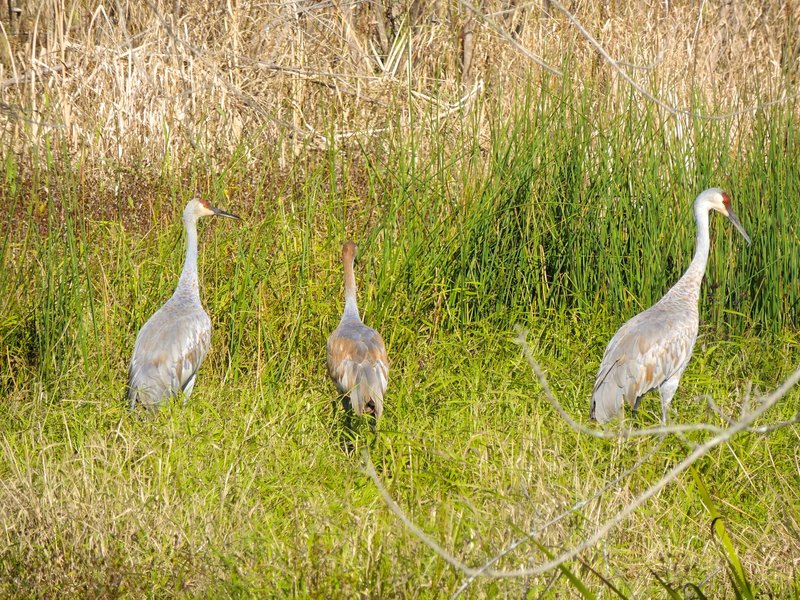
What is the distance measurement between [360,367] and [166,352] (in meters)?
1.02

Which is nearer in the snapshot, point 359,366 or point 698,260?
point 359,366

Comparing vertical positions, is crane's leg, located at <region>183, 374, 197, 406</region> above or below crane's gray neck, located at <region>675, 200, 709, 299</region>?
below

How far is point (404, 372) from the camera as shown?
18.0ft

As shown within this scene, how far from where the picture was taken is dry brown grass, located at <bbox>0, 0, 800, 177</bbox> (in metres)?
7.46

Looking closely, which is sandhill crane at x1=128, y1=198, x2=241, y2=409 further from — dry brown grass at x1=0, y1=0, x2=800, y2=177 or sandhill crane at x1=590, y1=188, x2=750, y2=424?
sandhill crane at x1=590, y1=188, x2=750, y2=424

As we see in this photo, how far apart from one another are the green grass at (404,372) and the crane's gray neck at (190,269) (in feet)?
0.84

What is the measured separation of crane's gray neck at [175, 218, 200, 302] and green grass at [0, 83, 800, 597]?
0.84ft

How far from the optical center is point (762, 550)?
3529 mm

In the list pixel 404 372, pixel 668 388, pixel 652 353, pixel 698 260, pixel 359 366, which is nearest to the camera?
pixel 359 366

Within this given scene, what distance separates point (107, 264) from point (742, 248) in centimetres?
348

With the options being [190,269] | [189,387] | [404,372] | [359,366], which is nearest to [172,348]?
[189,387]

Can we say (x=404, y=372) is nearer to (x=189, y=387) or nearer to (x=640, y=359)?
(x=189, y=387)

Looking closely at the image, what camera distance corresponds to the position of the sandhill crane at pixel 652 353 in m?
4.93

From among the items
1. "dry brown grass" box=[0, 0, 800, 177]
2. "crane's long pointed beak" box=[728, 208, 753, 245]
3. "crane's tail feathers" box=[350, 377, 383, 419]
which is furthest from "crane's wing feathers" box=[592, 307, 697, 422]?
"dry brown grass" box=[0, 0, 800, 177]
